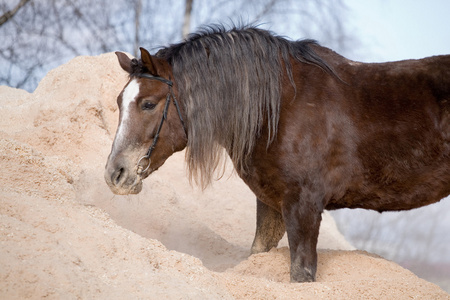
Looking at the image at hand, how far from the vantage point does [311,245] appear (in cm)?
361

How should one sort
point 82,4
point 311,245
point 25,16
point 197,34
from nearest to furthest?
point 311,245 → point 197,34 → point 25,16 → point 82,4

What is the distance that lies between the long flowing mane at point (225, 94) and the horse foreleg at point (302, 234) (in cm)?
51

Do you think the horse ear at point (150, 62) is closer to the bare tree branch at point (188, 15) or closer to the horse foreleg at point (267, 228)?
the horse foreleg at point (267, 228)

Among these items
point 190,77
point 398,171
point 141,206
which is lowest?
point 141,206

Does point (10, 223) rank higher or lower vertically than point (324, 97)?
lower

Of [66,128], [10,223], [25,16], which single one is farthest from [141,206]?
[25,16]

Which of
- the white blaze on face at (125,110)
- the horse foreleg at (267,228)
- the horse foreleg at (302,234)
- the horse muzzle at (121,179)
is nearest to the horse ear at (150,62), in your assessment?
the white blaze on face at (125,110)

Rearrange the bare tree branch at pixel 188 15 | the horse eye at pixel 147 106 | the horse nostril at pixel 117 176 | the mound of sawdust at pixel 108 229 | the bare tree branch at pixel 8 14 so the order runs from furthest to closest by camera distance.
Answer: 1. the bare tree branch at pixel 188 15
2. the bare tree branch at pixel 8 14
3. the horse eye at pixel 147 106
4. the horse nostril at pixel 117 176
5. the mound of sawdust at pixel 108 229

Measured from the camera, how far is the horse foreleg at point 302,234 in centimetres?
356

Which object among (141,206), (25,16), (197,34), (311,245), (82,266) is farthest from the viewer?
(25,16)

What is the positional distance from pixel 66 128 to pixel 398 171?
3626 mm

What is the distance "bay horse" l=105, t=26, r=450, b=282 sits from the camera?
11.7ft

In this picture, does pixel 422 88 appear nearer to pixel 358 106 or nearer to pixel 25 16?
pixel 358 106

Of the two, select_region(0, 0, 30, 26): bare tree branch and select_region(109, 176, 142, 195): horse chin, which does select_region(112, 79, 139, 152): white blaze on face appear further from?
select_region(0, 0, 30, 26): bare tree branch
